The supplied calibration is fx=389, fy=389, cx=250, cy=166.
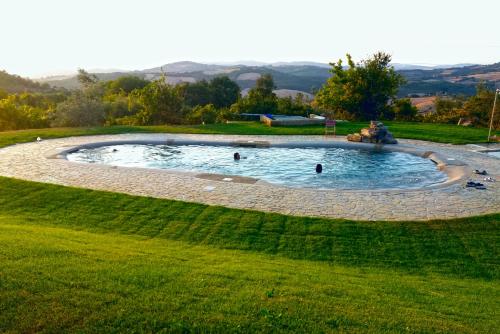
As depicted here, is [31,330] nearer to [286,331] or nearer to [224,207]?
[286,331]

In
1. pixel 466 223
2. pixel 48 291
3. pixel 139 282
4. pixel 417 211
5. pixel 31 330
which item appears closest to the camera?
pixel 31 330

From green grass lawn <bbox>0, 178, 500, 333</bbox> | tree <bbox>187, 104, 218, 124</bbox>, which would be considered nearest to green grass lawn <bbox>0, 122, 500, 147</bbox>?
tree <bbox>187, 104, 218, 124</bbox>

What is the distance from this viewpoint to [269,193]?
13227 mm

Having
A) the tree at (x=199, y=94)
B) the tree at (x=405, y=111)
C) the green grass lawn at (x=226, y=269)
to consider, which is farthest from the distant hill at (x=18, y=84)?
the green grass lawn at (x=226, y=269)

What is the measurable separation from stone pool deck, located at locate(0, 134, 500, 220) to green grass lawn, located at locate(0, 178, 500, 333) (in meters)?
0.75

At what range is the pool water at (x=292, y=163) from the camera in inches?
627

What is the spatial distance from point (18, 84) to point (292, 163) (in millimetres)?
95282

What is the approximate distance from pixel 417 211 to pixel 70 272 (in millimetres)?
9567

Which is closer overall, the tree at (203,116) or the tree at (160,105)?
the tree at (160,105)

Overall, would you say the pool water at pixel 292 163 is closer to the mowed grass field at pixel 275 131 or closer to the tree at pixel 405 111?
the mowed grass field at pixel 275 131

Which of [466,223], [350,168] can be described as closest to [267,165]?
[350,168]

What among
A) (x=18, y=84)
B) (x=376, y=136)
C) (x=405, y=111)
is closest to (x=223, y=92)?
(x=405, y=111)

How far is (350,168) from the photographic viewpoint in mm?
18516

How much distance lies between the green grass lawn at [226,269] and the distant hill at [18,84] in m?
91.3
